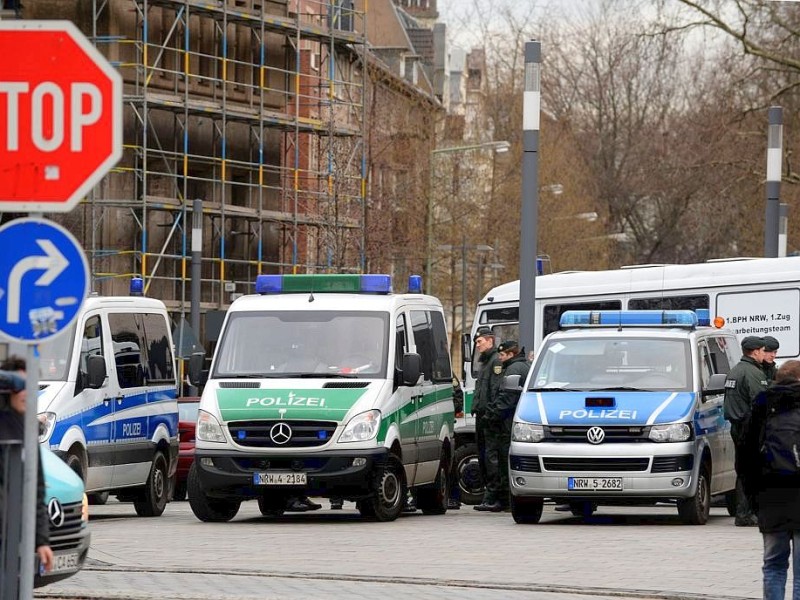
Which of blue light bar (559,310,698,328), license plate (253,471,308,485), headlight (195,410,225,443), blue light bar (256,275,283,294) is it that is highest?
blue light bar (256,275,283,294)

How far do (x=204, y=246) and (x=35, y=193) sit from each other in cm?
4002

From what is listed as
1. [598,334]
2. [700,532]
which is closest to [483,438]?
[598,334]

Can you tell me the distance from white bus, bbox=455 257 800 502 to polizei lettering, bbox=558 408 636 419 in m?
5.39

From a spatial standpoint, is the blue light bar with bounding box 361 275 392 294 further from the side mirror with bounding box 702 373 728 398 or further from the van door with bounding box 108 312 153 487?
the side mirror with bounding box 702 373 728 398

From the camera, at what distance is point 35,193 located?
322 inches

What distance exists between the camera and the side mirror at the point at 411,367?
739 inches

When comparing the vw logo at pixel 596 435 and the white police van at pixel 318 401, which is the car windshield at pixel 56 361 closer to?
the white police van at pixel 318 401

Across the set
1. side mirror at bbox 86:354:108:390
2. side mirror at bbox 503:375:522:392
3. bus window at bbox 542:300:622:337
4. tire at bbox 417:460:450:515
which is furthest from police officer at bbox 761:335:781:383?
bus window at bbox 542:300:622:337

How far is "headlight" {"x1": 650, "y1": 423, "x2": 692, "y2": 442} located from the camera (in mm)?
17859

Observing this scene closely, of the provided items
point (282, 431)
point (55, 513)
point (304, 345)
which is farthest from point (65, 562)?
point (304, 345)

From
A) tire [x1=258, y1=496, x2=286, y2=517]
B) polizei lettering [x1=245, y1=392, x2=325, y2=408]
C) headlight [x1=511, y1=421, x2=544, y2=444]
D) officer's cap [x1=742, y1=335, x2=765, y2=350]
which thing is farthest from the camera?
tire [x1=258, y1=496, x2=286, y2=517]

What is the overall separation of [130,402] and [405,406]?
3.21m

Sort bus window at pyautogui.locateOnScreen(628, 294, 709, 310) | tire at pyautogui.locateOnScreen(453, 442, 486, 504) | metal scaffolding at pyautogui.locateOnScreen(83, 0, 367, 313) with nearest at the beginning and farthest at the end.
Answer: tire at pyautogui.locateOnScreen(453, 442, 486, 504), bus window at pyautogui.locateOnScreen(628, 294, 709, 310), metal scaffolding at pyautogui.locateOnScreen(83, 0, 367, 313)

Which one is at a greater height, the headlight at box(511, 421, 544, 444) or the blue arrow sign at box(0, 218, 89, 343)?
the blue arrow sign at box(0, 218, 89, 343)
